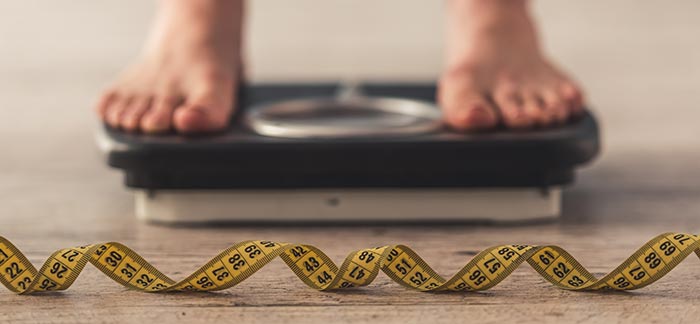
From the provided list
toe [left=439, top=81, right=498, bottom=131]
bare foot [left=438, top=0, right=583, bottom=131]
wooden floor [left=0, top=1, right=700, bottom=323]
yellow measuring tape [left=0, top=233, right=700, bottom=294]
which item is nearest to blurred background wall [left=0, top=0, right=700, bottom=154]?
wooden floor [left=0, top=1, right=700, bottom=323]

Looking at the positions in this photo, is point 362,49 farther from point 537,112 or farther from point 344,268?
point 344,268

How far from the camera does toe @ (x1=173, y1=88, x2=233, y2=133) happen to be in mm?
1621

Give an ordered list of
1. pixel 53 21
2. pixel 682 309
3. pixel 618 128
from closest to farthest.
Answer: pixel 682 309 → pixel 618 128 → pixel 53 21

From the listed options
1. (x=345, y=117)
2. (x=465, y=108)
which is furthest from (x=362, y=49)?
(x=465, y=108)

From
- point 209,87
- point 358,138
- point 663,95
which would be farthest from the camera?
point 663,95

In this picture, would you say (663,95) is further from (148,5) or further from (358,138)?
(148,5)

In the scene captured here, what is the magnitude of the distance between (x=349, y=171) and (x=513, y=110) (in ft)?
0.80

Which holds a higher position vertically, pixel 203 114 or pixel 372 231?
pixel 203 114

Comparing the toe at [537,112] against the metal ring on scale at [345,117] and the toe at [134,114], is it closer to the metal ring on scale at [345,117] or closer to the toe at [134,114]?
the metal ring on scale at [345,117]

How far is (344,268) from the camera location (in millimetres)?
1324

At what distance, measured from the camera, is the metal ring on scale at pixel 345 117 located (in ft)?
5.35

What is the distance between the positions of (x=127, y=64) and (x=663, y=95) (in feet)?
4.58

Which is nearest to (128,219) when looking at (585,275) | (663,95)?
(585,275)

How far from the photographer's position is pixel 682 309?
1251 millimetres
